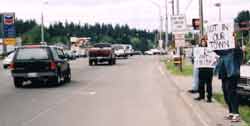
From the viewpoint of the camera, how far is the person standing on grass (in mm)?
12305

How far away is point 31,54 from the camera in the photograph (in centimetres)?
2395

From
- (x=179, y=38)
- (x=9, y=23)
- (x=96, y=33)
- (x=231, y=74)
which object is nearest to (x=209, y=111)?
(x=231, y=74)

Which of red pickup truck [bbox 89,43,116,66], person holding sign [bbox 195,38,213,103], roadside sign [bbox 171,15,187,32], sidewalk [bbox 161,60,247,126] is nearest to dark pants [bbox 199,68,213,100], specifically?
person holding sign [bbox 195,38,213,103]

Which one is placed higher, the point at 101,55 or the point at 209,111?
the point at 101,55

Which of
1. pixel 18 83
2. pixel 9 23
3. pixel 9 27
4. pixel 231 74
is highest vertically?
pixel 9 23

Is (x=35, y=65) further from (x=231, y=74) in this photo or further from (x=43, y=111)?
(x=231, y=74)

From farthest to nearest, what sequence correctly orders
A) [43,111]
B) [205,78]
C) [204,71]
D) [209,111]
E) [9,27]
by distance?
[9,27], [204,71], [205,78], [43,111], [209,111]

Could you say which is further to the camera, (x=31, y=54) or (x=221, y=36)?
A: (x=31, y=54)

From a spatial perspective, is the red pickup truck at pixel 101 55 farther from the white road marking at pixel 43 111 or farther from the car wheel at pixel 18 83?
the white road marking at pixel 43 111

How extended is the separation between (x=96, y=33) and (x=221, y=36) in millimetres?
169148

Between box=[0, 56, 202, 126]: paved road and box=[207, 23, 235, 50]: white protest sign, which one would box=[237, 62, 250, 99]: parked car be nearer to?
box=[0, 56, 202, 126]: paved road

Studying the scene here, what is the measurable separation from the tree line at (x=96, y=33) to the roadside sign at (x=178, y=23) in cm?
11246

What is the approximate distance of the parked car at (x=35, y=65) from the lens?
23.8 meters

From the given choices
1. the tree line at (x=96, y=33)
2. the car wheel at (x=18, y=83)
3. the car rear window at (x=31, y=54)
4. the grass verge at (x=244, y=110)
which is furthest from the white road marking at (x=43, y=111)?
the tree line at (x=96, y=33)
